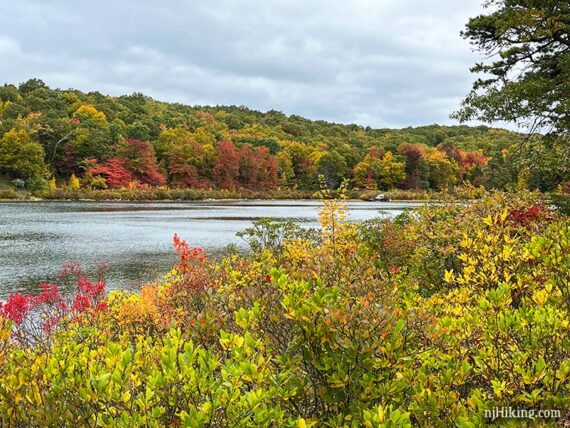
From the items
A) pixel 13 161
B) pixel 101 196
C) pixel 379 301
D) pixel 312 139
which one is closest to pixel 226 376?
pixel 379 301

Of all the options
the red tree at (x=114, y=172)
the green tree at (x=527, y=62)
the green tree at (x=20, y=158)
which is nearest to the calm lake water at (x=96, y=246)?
the green tree at (x=527, y=62)

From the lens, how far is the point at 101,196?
6512 centimetres

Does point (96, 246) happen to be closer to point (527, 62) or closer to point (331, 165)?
point (527, 62)

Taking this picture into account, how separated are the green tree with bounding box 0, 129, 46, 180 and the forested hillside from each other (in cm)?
14

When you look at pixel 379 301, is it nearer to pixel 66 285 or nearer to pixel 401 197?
pixel 66 285

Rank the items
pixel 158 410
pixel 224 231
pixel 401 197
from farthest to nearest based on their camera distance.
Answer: pixel 401 197
pixel 224 231
pixel 158 410

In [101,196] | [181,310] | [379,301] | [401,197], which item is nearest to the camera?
[379,301]

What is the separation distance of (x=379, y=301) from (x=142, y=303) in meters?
5.20

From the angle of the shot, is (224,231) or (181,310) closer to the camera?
(181,310)

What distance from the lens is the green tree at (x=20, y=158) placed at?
6681cm

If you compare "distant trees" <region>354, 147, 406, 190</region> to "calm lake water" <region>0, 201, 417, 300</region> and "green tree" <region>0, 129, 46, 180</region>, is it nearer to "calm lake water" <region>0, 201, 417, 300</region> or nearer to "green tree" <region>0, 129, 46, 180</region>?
"green tree" <region>0, 129, 46, 180</region>

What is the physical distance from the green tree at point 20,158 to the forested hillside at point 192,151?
0.46 ft

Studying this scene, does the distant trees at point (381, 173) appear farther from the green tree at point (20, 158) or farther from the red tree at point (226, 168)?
the green tree at point (20, 158)

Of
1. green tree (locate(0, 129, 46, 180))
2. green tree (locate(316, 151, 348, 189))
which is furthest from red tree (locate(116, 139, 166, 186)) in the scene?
green tree (locate(316, 151, 348, 189))
